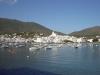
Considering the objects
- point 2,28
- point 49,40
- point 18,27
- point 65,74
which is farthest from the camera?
point 18,27

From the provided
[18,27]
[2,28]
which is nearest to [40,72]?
[2,28]

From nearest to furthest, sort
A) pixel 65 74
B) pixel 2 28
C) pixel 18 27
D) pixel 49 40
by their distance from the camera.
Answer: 1. pixel 65 74
2. pixel 49 40
3. pixel 2 28
4. pixel 18 27

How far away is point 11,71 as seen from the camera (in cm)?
2069

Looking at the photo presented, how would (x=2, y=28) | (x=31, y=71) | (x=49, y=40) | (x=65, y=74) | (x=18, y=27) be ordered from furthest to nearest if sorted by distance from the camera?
(x=18, y=27) < (x=2, y=28) < (x=49, y=40) < (x=31, y=71) < (x=65, y=74)

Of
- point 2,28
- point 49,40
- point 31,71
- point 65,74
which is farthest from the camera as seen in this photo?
point 2,28

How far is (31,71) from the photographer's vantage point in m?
21.2

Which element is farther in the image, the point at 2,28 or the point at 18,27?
the point at 18,27

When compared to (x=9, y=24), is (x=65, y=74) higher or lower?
lower

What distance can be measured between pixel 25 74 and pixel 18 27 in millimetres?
109893

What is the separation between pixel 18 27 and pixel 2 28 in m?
13.2

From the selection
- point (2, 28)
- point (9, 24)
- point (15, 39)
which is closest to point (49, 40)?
point (15, 39)

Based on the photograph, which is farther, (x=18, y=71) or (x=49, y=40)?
(x=49, y=40)

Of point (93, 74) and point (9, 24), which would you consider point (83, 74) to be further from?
point (9, 24)

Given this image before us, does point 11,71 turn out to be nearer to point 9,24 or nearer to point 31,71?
point 31,71
